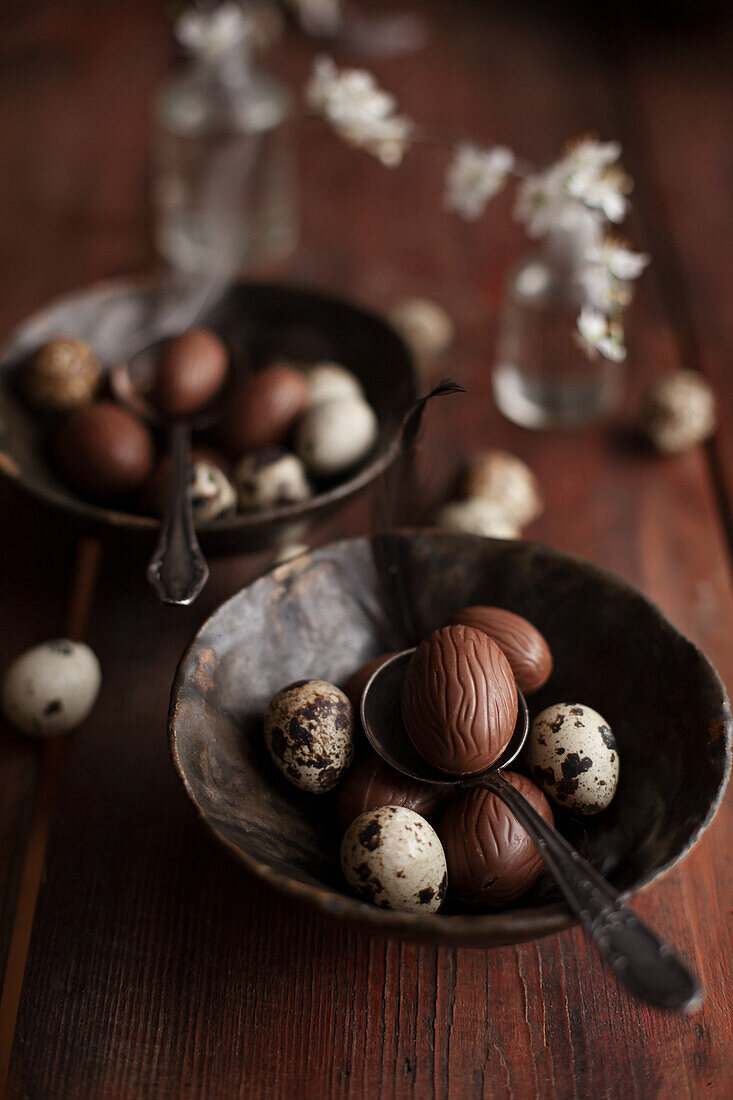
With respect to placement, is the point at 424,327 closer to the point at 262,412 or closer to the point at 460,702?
the point at 262,412

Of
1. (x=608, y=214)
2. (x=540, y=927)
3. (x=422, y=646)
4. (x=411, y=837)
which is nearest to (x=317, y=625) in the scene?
(x=422, y=646)

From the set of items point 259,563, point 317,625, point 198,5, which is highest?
point 198,5

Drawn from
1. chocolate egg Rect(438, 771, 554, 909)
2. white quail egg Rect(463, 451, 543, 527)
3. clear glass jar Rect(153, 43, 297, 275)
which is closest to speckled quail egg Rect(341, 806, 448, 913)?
chocolate egg Rect(438, 771, 554, 909)

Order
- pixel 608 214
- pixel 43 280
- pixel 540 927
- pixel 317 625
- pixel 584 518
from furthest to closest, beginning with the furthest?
pixel 43 280, pixel 584 518, pixel 608 214, pixel 317 625, pixel 540 927

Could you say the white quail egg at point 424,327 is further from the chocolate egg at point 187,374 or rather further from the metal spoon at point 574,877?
the metal spoon at point 574,877

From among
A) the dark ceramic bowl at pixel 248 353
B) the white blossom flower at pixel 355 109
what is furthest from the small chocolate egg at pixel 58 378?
the white blossom flower at pixel 355 109

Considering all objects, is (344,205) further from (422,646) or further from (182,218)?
(422,646)

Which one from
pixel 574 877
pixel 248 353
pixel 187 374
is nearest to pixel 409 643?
pixel 574 877
